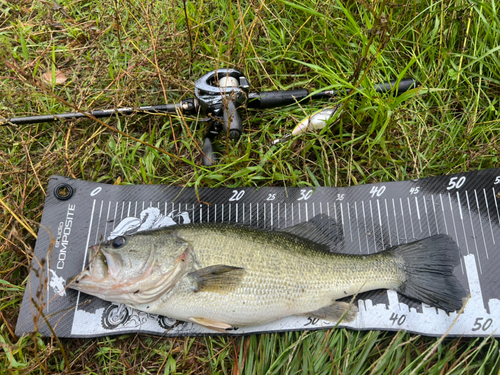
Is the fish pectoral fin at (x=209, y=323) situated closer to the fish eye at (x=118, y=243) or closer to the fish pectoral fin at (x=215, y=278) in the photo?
the fish pectoral fin at (x=215, y=278)

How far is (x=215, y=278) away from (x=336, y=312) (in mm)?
983

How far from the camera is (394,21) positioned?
129 inches

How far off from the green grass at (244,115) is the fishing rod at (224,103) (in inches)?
4.7

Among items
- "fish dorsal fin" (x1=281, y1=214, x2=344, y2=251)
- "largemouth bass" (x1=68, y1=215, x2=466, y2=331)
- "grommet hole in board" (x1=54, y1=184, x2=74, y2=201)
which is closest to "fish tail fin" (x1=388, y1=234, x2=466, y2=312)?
"largemouth bass" (x1=68, y1=215, x2=466, y2=331)

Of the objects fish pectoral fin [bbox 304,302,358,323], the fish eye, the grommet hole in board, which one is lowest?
fish pectoral fin [bbox 304,302,358,323]

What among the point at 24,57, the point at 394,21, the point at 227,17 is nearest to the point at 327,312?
the point at 394,21

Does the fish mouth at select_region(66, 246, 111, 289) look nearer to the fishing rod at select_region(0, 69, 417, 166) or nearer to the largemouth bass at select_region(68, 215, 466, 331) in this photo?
the largemouth bass at select_region(68, 215, 466, 331)

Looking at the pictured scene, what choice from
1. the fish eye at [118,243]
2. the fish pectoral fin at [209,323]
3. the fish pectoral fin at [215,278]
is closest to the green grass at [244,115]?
the fish pectoral fin at [209,323]

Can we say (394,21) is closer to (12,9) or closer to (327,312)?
(327,312)

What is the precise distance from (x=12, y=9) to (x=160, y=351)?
13.0 ft

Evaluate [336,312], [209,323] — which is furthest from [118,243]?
[336,312]

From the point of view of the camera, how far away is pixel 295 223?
3.00 m

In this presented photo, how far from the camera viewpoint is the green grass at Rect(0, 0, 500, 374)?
2.73m

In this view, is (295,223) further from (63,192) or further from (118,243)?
(63,192)
